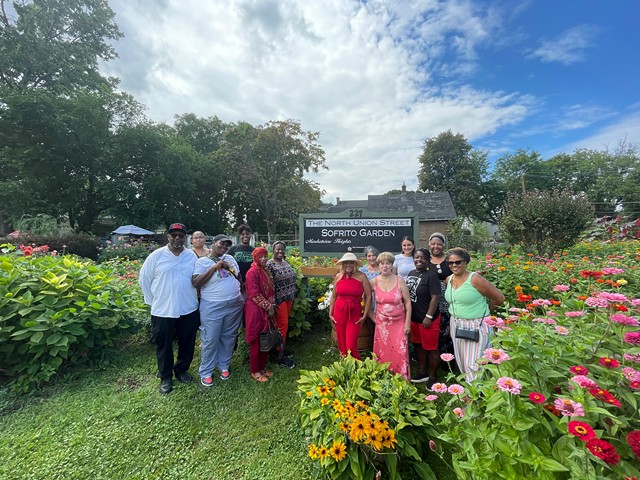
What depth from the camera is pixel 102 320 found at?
11.8 feet

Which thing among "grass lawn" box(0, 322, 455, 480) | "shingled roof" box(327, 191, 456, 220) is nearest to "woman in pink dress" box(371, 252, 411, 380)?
"grass lawn" box(0, 322, 455, 480)

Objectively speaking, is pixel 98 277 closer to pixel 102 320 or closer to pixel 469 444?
pixel 102 320

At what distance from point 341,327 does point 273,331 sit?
81cm

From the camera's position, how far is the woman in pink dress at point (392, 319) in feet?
10.0

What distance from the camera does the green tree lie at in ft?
97.2

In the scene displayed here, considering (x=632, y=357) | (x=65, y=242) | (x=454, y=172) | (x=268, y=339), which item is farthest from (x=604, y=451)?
(x=454, y=172)

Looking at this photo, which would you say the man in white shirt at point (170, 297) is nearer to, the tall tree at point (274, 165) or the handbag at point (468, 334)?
the handbag at point (468, 334)

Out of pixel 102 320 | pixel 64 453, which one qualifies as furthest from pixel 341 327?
pixel 102 320

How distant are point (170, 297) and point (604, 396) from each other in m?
3.42

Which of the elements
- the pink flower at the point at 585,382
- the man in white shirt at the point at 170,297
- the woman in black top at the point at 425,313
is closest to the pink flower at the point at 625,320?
the pink flower at the point at 585,382

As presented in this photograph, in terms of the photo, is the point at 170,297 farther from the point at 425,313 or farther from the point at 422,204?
the point at 422,204

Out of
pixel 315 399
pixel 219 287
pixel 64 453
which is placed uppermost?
pixel 219 287

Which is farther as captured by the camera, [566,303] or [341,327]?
[341,327]

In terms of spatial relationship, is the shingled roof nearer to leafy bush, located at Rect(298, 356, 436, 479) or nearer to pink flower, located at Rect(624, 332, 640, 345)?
leafy bush, located at Rect(298, 356, 436, 479)
